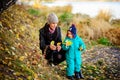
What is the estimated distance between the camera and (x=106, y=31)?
14.0 m

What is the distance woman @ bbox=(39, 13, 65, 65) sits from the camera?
737cm

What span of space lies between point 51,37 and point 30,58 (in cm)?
97

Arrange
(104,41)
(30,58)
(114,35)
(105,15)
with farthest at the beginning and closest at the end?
1. (105,15)
2. (114,35)
3. (104,41)
4. (30,58)

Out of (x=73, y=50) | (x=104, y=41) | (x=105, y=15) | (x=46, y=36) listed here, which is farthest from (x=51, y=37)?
(x=105, y=15)

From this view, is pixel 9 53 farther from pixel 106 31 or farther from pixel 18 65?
pixel 106 31

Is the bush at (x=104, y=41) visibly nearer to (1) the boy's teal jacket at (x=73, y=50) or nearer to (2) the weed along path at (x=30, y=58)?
(2) the weed along path at (x=30, y=58)

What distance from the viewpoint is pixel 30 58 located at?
8195 millimetres

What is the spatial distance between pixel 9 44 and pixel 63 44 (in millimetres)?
1238

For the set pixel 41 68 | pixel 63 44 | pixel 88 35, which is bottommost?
pixel 88 35

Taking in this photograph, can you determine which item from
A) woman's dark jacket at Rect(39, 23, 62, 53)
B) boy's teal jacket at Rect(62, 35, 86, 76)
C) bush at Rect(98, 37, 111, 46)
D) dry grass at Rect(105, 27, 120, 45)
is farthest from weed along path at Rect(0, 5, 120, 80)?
dry grass at Rect(105, 27, 120, 45)

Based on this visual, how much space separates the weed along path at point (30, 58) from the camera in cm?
680

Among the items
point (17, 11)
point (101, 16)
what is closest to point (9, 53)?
point (17, 11)

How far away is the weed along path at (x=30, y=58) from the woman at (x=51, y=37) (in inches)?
18.7

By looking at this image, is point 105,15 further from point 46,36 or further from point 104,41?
point 46,36
